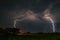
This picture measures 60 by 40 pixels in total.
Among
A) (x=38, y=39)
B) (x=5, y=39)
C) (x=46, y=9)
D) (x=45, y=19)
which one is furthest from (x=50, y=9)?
(x=5, y=39)

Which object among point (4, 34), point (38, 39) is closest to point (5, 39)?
point (4, 34)

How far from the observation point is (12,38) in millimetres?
1885

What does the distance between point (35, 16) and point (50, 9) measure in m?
0.32

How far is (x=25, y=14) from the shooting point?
190 cm

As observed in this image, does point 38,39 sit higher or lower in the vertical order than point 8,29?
lower

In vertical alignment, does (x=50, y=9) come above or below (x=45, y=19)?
above

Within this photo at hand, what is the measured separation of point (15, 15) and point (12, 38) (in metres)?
0.43

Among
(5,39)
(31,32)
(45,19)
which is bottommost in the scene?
(5,39)

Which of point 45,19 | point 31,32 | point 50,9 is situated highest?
point 50,9

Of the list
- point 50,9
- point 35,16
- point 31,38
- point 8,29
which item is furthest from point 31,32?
point 50,9

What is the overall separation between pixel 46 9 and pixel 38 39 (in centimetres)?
59

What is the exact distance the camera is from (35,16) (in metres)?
1.89

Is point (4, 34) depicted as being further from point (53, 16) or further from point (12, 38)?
point (53, 16)

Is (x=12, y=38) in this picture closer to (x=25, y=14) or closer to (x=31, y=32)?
(x=31, y=32)
